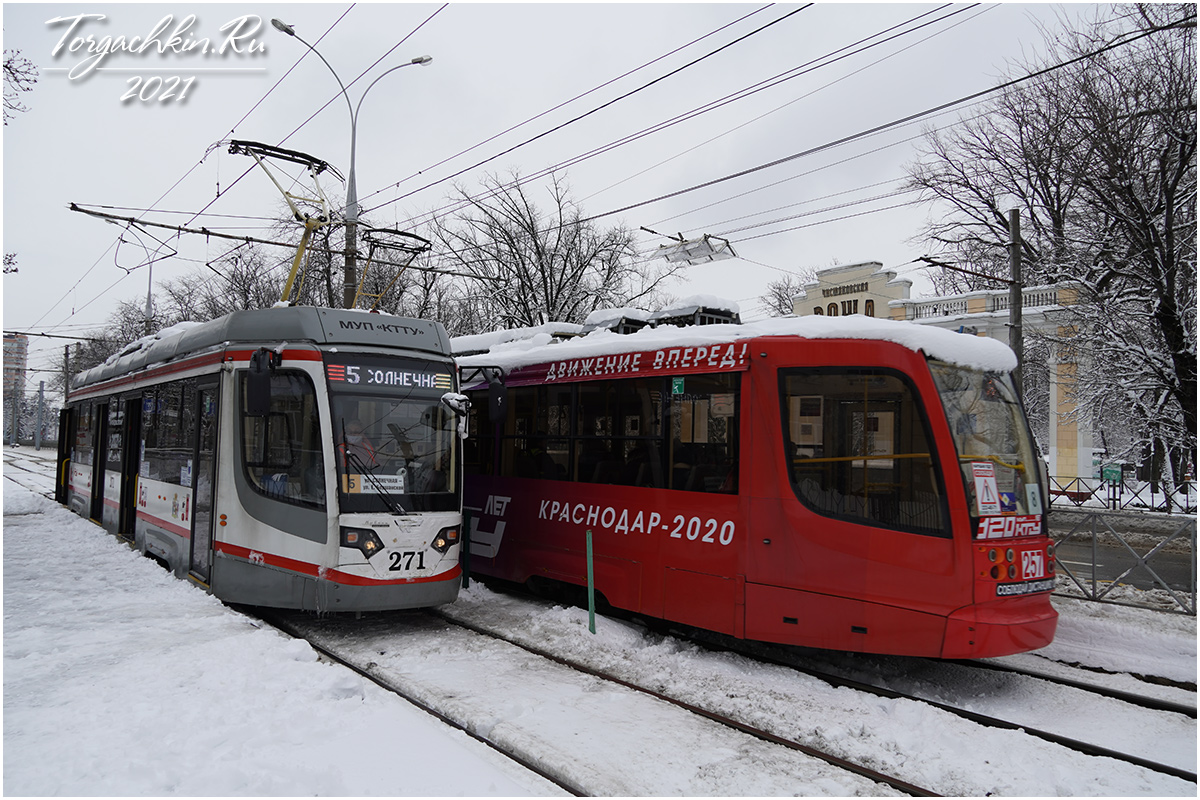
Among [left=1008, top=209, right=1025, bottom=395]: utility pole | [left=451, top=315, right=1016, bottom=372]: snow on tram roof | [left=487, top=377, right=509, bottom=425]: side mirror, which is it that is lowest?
[left=487, top=377, right=509, bottom=425]: side mirror

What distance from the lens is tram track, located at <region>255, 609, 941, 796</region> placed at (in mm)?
4871

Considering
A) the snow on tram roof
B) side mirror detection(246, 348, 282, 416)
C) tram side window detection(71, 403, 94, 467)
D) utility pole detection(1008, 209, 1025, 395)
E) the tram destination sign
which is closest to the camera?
the snow on tram roof

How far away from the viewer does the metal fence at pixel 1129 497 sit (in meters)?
22.7

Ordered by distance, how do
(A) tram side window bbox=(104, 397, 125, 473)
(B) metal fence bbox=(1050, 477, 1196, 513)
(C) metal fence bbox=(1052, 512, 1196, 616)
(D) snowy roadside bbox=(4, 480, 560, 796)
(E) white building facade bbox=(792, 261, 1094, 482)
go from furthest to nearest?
(E) white building facade bbox=(792, 261, 1094, 482)
(B) metal fence bbox=(1050, 477, 1196, 513)
(A) tram side window bbox=(104, 397, 125, 473)
(C) metal fence bbox=(1052, 512, 1196, 616)
(D) snowy roadside bbox=(4, 480, 560, 796)

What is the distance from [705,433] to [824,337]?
147 centimetres

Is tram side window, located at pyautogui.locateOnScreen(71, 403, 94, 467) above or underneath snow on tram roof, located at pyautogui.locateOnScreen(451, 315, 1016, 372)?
underneath

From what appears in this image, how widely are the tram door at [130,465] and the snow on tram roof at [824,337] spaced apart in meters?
6.76

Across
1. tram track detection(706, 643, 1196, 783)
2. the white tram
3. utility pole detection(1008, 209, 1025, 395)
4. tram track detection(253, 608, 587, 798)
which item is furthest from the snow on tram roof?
utility pole detection(1008, 209, 1025, 395)

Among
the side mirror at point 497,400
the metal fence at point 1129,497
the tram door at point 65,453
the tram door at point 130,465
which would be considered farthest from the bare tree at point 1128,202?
the tram door at point 65,453

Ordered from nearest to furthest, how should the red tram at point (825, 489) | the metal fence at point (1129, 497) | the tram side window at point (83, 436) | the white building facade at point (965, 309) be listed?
the red tram at point (825, 489)
the tram side window at point (83, 436)
the metal fence at point (1129, 497)
the white building facade at point (965, 309)

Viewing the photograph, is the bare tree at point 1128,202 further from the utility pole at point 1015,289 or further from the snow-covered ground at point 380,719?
the snow-covered ground at point 380,719

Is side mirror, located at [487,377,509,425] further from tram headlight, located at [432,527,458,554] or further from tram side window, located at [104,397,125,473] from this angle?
tram side window, located at [104,397,125,473]

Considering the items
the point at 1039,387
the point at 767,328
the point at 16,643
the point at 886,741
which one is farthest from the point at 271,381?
the point at 1039,387

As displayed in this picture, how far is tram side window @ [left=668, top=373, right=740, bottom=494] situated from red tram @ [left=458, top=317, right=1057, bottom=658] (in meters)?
0.02
